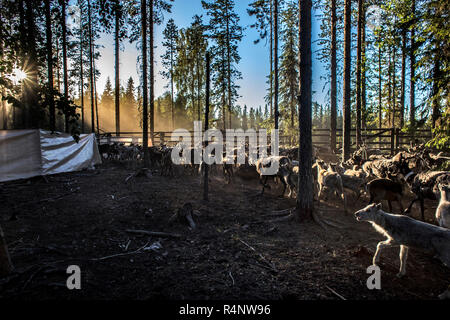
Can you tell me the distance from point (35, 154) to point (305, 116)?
12.1 metres

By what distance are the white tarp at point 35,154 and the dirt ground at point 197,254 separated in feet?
8.69

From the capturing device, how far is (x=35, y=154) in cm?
1061

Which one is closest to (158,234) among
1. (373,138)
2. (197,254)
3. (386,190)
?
(197,254)

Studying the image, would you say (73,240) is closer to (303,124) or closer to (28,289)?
(28,289)

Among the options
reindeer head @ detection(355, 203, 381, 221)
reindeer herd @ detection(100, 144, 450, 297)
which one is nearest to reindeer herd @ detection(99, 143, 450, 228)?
reindeer herd @ detection(100, 144, 450, 297)

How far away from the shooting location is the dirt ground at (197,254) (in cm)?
334

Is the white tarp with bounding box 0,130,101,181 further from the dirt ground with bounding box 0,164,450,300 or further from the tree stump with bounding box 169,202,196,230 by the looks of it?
the tree stump with bounding box 169,202,196,230

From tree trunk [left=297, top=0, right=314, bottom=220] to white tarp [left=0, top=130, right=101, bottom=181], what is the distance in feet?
37.9

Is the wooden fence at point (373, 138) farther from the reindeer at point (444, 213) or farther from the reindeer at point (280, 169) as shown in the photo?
the reindeer at point (280, 169)
